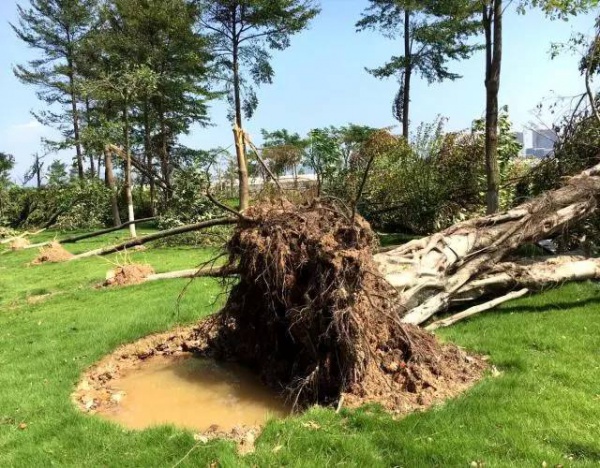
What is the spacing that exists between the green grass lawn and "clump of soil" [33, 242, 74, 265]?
802 centimetres

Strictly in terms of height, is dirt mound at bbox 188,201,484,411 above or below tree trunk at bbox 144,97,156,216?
below

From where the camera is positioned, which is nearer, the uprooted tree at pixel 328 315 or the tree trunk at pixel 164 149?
the uprooted tree at pixel 328 315

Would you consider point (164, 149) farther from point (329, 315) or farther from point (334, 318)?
point (334, 318)

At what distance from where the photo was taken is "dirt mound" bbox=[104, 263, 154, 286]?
36.0 feet

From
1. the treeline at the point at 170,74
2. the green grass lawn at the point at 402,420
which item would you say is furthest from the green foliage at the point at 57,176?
the green grass lawn at the point at 402,420

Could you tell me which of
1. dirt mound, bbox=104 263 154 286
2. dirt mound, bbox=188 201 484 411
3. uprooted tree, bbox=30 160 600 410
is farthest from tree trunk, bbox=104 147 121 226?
dirt mound, bbox=188 201 484 411

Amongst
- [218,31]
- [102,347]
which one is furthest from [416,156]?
[218,31]

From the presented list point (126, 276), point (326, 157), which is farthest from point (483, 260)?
point (326, 157)

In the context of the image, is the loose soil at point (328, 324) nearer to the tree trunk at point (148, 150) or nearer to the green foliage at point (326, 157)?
the green foliage at point (326, 157)

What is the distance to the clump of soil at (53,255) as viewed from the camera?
15.3 meters

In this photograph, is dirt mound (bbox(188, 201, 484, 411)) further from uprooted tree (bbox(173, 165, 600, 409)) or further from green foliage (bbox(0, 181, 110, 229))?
green foliage (bbox(0, 181, 110, 229))

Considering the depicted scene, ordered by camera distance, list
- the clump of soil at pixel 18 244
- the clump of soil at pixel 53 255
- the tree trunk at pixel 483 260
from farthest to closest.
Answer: the clump of soil at pixel 18 244 < the clump of soil at pixel 53 255 < the tree trunk at pixel 483 260

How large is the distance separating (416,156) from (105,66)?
2036 cm

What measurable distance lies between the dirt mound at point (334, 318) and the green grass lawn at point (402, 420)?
383 mm
